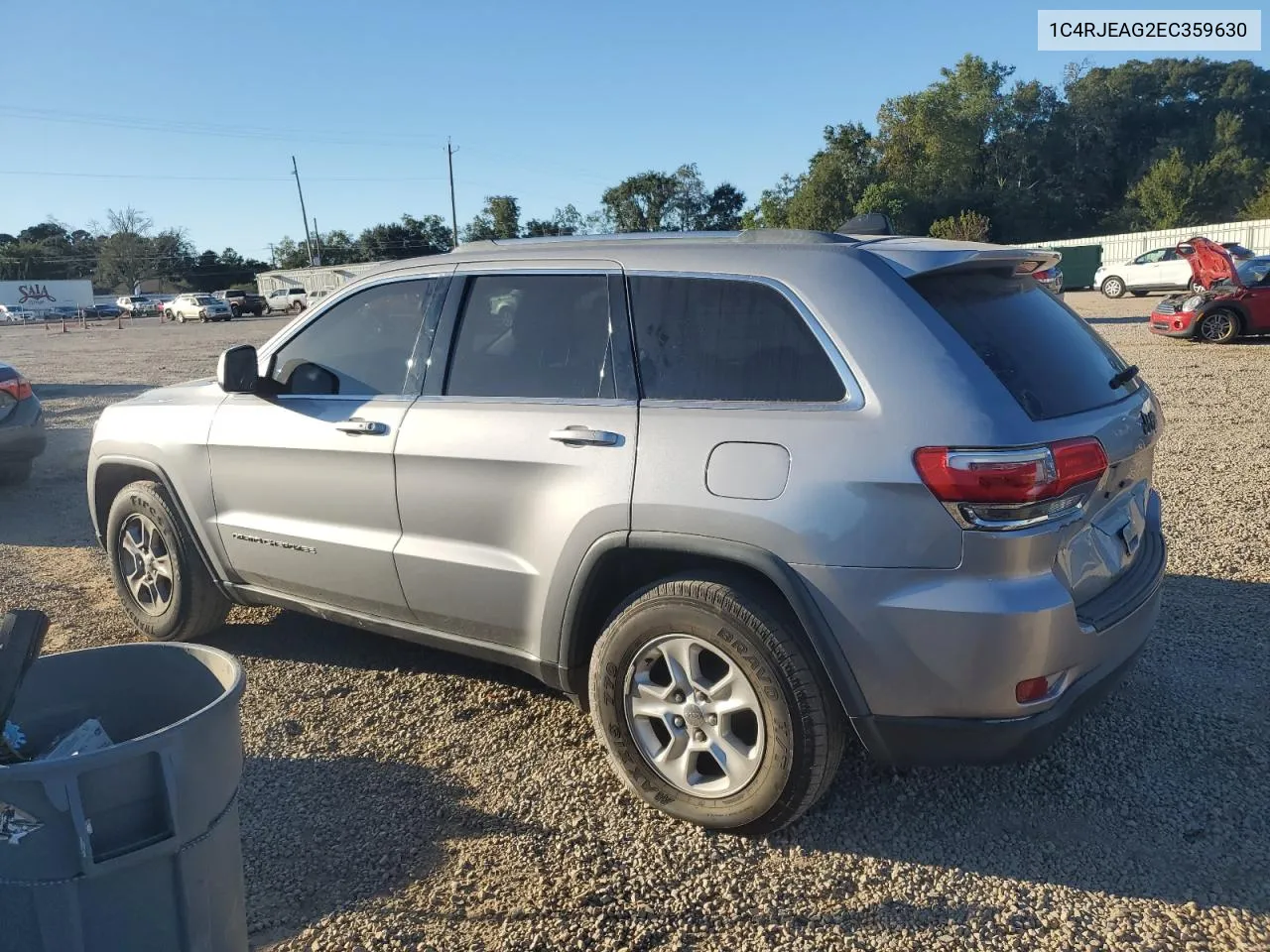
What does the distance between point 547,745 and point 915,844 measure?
1.37 metres

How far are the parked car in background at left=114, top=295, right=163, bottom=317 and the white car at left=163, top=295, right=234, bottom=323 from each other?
14152mm

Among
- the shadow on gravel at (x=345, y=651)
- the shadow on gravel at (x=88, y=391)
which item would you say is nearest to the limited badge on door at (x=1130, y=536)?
the shadow on gravel at (x=345, y=651)

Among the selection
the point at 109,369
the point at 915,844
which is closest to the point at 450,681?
the point at 915,844

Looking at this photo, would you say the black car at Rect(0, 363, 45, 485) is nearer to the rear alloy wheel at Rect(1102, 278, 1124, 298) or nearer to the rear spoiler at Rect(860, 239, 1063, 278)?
the rear spoiler at Rect(860, 239, 1063, 278)

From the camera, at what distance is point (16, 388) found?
797 cm

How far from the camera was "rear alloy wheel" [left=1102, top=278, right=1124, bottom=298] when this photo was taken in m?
31.8

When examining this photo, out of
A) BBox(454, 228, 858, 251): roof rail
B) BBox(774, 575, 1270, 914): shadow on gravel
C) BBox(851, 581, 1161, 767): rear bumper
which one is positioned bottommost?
BBox(774, 575, 1270, 914): shadow on gravel

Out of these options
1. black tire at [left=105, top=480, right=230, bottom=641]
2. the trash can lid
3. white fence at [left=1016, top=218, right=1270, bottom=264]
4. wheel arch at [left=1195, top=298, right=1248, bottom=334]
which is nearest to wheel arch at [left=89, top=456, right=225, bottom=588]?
black tire at [left=105, top=480, right=230, bottom=641]

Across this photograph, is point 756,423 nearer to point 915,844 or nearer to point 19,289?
point 915,844

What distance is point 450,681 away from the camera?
4.27m

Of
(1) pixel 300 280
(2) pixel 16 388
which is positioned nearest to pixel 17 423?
(2) pixel 16 388

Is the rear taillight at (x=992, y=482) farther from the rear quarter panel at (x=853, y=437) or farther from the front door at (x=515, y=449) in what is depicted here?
the front door at (x=515, y=449)

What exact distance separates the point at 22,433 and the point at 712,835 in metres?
7.29

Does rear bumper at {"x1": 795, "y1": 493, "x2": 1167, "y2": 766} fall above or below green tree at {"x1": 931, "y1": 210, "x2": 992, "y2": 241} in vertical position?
below
